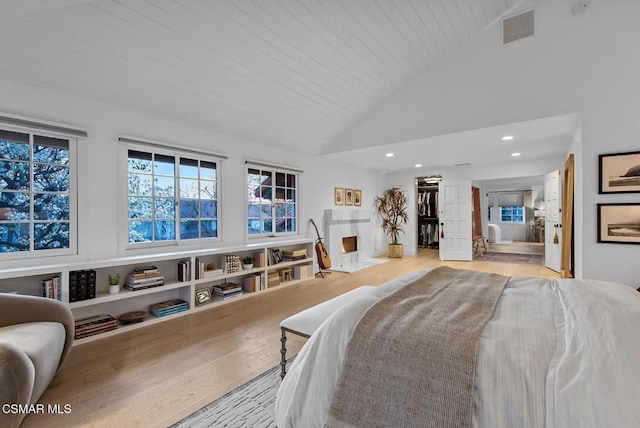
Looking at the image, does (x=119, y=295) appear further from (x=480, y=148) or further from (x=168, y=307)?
(x=480, y=148)

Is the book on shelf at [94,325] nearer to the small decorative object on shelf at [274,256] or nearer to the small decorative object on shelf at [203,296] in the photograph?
the small decorative object on shelf at [203,296]

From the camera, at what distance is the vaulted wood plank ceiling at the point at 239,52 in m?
2.41

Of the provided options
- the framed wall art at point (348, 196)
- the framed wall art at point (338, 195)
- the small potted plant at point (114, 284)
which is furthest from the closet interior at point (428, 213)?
the small potted plant at point (114, 284)

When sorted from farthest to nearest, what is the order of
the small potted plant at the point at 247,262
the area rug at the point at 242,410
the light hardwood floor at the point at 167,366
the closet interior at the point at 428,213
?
1. the closet interior at the point at 428,213
2. the small potted plant at the point at 247,262
3. the light hardwood floor at the point at 167,366
4. the area rug at the point at 242,410

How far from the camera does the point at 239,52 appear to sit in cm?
309

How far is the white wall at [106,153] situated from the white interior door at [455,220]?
5.04 m

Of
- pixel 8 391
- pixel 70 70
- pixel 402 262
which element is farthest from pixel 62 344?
pixel 402 262

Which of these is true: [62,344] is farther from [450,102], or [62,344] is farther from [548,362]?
[450,102]

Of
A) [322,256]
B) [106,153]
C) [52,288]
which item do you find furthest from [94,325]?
[322,256]

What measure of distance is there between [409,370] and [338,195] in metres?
5.52

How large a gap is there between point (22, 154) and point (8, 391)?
7.53 ft

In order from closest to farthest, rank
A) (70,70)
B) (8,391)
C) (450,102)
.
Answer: (8,391)
(70,70)
(450,102)

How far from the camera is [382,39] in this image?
3619 mm

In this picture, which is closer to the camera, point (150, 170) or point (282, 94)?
point (150, 170)
